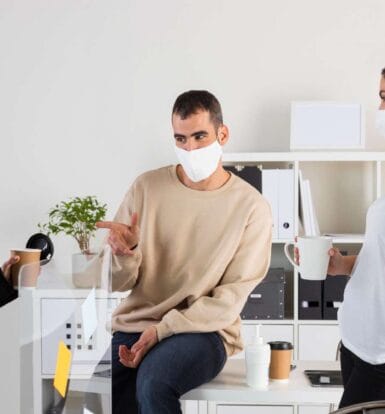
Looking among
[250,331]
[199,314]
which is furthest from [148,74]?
[199,314]

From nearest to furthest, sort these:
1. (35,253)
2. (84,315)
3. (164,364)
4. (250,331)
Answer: (84,315), (35,253), (164,364), (250,331)

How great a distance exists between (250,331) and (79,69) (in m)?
1.72

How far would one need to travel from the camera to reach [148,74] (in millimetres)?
4543

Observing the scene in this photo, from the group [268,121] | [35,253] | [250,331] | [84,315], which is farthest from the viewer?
[268,121]

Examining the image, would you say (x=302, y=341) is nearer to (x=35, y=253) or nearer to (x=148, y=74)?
(x=148, y=74)

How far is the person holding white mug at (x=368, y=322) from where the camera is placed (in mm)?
2178

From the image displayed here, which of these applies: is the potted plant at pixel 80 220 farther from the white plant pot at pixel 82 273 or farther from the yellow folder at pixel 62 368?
the yellow folder at pixel 62 368

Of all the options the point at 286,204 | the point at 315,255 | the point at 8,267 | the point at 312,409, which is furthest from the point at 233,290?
the point at 312,409

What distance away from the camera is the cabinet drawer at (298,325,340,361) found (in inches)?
166

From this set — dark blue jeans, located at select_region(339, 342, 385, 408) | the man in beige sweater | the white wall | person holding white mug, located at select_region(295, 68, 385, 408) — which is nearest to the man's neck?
the man in beige sweater

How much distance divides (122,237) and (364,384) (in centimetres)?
81

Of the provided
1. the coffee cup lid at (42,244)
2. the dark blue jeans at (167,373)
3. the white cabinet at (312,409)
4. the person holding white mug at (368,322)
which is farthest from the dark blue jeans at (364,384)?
the white cabinet at (312,409)

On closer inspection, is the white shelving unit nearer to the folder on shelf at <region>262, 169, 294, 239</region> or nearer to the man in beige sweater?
the folder on shelf at <region>262, 169, 294, 239</region>

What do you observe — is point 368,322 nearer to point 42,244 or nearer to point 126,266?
point 126,266
